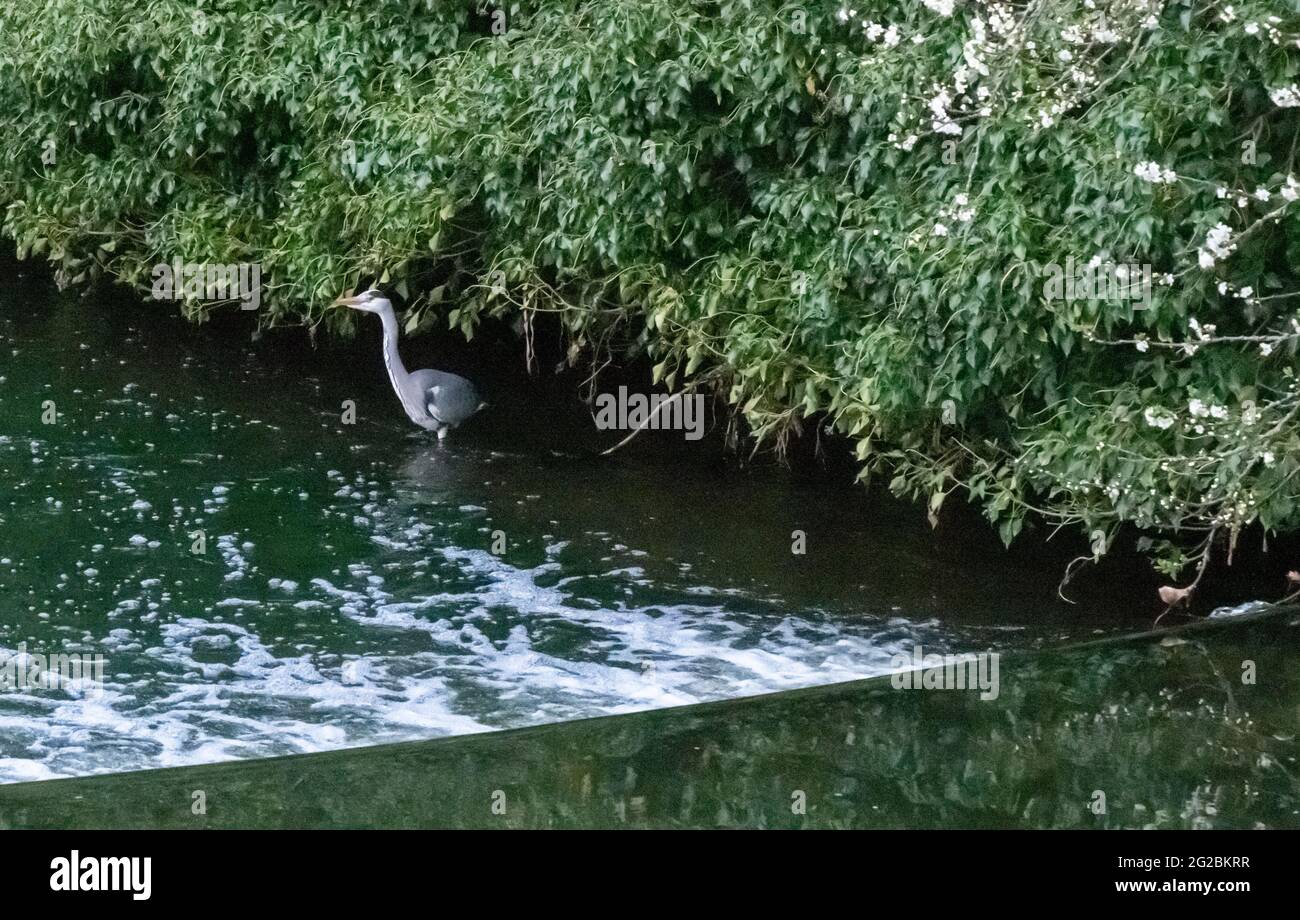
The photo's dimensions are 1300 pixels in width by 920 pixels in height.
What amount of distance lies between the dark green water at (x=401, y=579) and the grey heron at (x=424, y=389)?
0.84 feet

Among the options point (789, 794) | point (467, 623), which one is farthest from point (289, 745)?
point (789, 794)

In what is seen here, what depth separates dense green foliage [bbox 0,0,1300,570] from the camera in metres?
7.52

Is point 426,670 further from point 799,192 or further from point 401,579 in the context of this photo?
point 799,192

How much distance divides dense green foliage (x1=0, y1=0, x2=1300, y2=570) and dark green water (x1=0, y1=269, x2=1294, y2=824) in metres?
0.67

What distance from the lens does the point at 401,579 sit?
900 cm

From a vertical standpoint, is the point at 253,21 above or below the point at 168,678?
above

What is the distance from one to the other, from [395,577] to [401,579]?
5 centimetres

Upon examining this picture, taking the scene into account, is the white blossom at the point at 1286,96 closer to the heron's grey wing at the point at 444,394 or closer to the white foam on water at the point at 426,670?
the white foam on water at the point at 426,670

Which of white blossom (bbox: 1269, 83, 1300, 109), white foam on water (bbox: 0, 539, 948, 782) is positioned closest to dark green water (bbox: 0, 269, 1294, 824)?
white foam on water (bbox: 0, 539, 948, 782)

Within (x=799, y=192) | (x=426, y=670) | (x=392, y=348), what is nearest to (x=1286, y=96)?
(x=799, y=192)

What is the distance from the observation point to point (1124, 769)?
22.9ft

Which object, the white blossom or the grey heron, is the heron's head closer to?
the grey heron
